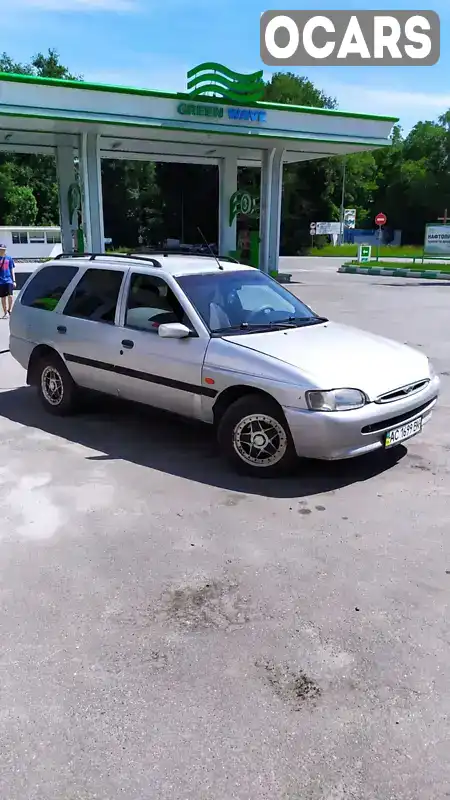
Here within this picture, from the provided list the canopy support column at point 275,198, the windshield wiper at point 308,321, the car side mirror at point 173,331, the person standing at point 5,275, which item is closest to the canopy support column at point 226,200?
the canopy support column at point 275,198

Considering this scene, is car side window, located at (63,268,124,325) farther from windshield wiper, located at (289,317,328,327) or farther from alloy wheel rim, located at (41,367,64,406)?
windshield wiper, located at (289,317,328,327)

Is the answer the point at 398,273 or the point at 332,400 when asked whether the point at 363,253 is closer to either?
the point at 398,273

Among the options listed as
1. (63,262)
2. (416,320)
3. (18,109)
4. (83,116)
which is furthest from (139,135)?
(63,262)

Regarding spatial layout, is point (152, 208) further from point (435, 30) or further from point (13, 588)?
point (13, 588)

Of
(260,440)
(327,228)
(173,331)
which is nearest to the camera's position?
(260,440)

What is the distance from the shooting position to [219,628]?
131 inches

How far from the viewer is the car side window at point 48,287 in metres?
6.93

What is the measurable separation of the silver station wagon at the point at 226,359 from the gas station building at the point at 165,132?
41.8 ft

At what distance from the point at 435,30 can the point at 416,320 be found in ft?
32.6

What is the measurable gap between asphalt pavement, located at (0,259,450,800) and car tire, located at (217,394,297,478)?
154mm

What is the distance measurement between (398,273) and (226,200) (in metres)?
8.89

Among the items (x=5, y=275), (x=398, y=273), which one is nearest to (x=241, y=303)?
(x=5, y=275)

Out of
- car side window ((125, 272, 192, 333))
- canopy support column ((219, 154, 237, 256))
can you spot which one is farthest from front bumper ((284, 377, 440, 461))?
canopy support column ((219, 154, 237, 256))

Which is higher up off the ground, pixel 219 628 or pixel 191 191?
pixel 191 191
